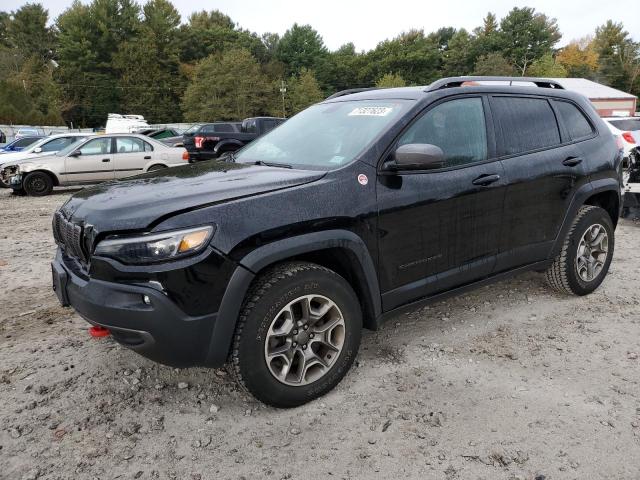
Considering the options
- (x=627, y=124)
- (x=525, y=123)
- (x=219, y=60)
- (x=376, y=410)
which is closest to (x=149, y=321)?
(x=376, y=410)

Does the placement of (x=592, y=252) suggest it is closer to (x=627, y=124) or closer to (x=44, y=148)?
(x=627, y=124)

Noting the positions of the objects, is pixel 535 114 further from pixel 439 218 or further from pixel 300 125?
pixel 300 125

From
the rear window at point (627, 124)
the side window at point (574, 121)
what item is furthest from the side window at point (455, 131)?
the rear window at point (627, 124)

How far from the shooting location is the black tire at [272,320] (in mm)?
2457

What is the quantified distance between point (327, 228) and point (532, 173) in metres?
1.80

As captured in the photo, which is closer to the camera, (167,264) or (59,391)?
(167,264)

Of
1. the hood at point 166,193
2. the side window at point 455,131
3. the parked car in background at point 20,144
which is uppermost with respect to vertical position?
the parked car in background at point 20,144

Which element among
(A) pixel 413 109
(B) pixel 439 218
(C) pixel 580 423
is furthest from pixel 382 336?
(A) pixel 413 109

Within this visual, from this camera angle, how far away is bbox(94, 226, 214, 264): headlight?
89.5 inches

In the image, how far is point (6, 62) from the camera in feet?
215

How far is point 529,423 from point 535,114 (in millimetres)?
2313

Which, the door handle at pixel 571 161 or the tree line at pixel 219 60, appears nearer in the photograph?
the door handle at pixel 571 161

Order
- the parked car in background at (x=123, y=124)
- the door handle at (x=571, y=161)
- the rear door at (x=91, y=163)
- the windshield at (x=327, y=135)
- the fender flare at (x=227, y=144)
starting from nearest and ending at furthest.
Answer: the windshield at (x=327, y=135) → the door handle at (x=571, y=161) → the rear door at (x=91, y=163) → the fender flare at (x=227, y=144) → the parked car in background at (x=123, y=124)

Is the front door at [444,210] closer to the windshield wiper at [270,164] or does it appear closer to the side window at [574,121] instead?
the windshield wiper at [270,164]
